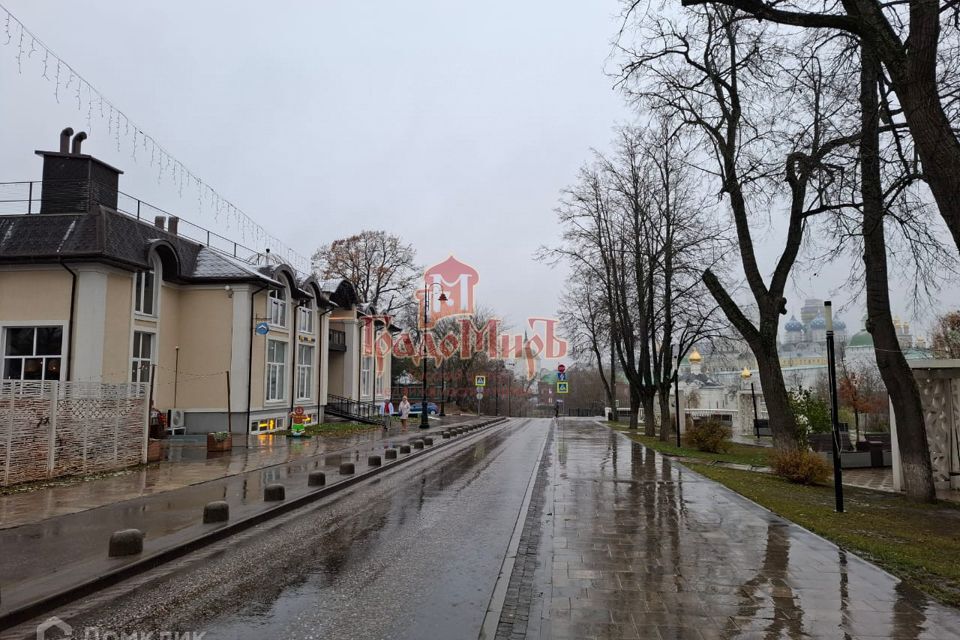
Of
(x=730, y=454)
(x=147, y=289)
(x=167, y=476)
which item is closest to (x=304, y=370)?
(x=147, y=289)

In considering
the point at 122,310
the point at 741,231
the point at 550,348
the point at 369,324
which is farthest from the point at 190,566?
the point at 550,348

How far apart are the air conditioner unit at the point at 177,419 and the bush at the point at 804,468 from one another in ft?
65.7

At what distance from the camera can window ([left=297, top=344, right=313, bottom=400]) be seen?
97.7 ft

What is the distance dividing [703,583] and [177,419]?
21029 millimetres

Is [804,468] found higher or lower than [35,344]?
lower

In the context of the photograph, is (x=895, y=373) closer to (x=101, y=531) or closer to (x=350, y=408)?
(x=101, y=531)

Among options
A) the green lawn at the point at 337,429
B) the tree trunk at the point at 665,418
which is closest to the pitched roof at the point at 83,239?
the green lawn at the point at 337,429

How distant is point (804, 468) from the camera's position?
14258mm

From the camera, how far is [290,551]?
769 centimetres

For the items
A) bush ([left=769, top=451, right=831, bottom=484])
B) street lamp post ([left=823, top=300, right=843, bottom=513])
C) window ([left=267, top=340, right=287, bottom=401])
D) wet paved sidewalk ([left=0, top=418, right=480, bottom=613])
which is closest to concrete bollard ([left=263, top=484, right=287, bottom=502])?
wet paved sidewalk ([left=0, top=418, right=480, bottom=613])

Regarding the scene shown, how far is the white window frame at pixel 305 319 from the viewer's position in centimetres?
2945

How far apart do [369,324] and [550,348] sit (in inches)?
562

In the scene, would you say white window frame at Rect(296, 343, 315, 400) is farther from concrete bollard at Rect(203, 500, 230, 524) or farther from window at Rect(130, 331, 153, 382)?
concrete bollard at Rect(203, 500, 230, 524)

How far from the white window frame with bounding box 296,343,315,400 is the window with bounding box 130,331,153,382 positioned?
843 centimetres
